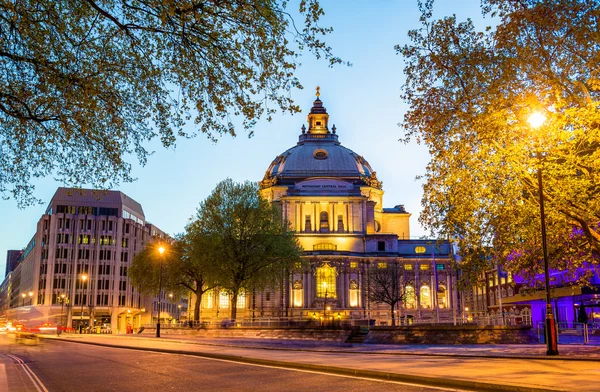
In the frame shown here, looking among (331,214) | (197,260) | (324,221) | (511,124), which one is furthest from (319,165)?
(511,124)

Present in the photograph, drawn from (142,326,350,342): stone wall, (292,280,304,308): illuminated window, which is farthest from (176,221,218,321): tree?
(292,280,304,308): illuminated window

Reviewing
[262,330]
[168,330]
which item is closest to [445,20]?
[262,330]

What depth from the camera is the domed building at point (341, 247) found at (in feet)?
364

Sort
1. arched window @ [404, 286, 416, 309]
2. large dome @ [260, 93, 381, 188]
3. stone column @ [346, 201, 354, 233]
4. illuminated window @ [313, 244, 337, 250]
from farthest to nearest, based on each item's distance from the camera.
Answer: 1. large dome @ [260, 93, 381, 188]
2. stone column @ [346, 201, 354, 233]
3. illuminated window @ [313, 244, 337, 250]
4. arched window @ [404, 286, 416, 309]

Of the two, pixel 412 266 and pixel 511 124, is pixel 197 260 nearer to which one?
pixel 511 124

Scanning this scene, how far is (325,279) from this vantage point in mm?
112688

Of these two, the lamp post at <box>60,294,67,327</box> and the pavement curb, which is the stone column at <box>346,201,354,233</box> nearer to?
the lamp post at <box>60,294,67,327</box>

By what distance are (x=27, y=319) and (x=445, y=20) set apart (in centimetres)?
11357

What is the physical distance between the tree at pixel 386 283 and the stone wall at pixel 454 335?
56.7m

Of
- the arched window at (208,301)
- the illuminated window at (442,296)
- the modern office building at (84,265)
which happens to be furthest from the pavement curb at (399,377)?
the illuminated window at (442,296)

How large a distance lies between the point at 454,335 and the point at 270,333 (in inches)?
679

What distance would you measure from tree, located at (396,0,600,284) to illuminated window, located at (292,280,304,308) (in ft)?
A: 269

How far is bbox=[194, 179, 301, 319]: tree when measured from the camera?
63250 millimetres

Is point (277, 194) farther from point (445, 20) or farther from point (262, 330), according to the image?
point (445, 20)
